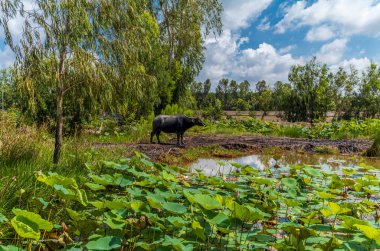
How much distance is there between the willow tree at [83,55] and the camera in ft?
16.3

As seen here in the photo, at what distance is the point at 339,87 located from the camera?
4216 centimetres

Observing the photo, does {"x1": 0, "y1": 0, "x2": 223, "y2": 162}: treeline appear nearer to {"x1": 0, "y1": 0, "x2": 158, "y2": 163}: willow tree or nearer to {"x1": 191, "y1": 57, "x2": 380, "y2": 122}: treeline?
{"x1": 0, "y1": 0, "x2": 158, "y2": 163}: willow tree

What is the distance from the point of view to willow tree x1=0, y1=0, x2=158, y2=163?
4965 mm

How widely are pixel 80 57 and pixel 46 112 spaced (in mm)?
7981

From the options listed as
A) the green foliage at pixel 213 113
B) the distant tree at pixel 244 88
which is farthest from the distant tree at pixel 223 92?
the green foliage at pixel 213 113

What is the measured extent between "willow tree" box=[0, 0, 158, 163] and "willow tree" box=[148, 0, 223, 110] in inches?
555

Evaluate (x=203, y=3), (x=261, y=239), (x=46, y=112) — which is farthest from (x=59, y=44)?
(x=203, y=3)

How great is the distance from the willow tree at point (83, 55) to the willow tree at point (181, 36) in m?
14.1

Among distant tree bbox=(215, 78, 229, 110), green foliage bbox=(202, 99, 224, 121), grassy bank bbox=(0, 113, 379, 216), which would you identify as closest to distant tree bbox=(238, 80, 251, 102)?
distant tree bbox=(215, 78, 229, 110)

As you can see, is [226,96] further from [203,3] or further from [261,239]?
[261,239]

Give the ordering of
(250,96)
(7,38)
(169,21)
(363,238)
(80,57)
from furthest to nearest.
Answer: (250,96) < (169,21) < (80,57) < (7,38) < (363,238)

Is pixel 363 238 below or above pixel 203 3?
below

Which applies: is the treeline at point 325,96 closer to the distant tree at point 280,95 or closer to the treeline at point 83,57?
the distant tree at point 280,95

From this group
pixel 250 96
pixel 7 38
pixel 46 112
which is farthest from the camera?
pixel 250 96
